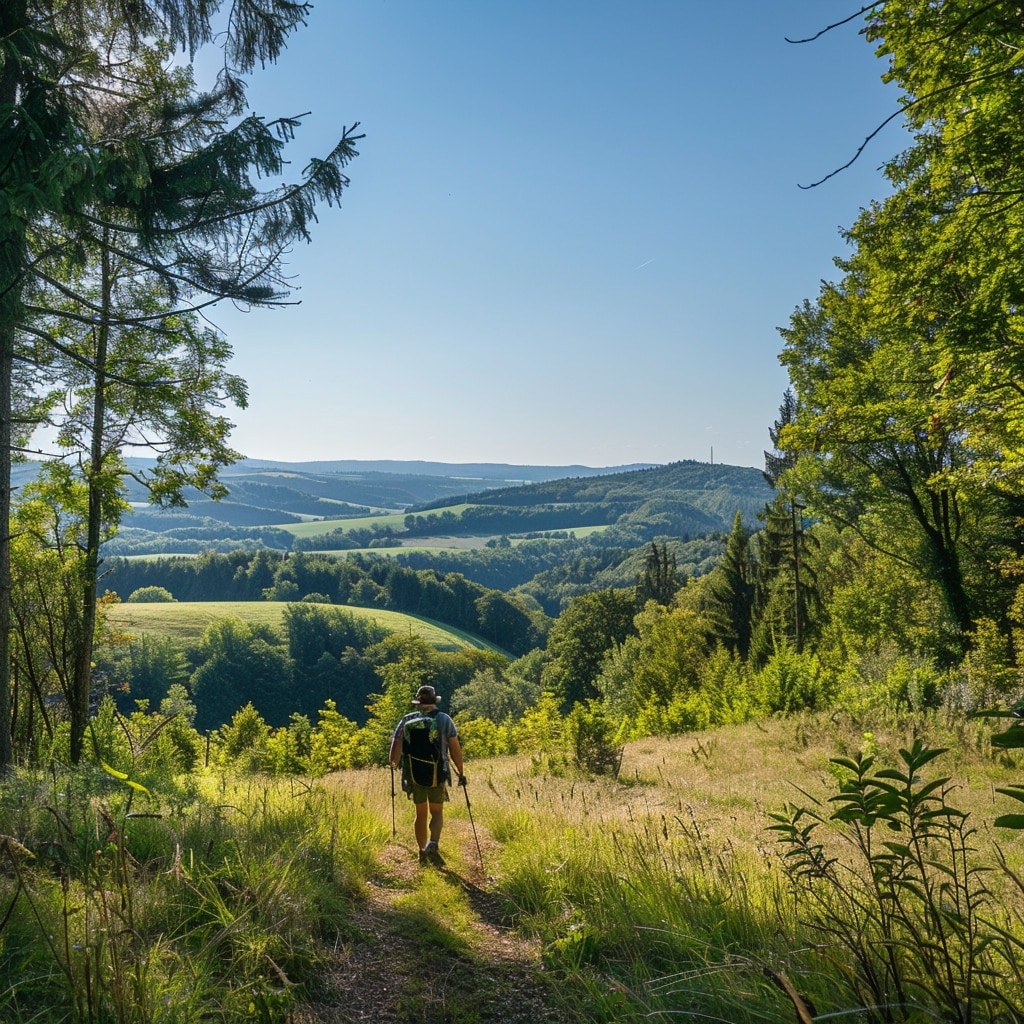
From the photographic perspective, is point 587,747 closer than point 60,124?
No

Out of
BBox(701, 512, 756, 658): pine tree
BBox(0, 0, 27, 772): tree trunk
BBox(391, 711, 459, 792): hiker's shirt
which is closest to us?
BBox(0, 0, 27, 772): tree trunk

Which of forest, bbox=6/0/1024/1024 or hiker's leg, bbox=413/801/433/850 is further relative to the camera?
hiker's leg, bbox=413/801/433/850

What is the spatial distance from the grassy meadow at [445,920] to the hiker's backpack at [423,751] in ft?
2.14

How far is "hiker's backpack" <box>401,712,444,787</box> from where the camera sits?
6.78 metres

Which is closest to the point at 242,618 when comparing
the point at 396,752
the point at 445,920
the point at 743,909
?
the point at 396,752

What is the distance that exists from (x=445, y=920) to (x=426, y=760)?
84.3 inches

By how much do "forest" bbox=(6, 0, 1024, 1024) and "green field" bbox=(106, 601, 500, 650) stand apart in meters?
87.4

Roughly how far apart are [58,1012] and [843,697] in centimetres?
1611

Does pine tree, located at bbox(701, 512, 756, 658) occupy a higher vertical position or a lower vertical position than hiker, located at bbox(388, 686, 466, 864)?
lower

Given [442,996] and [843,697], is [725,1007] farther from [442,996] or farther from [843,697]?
[843,697]

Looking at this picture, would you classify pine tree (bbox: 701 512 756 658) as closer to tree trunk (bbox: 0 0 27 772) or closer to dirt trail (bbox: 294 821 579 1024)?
tree trunk (bbox: 0 0 27 772)

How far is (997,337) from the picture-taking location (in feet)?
29.6

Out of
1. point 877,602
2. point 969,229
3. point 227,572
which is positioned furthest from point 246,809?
point 227,572

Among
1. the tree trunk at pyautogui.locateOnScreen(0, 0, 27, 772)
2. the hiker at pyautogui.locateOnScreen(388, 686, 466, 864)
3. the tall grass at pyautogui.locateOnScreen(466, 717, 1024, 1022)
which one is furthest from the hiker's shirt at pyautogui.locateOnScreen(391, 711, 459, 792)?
the tree trunk at pyautogui.locateOnScreen(0, 0, 27, 772)
